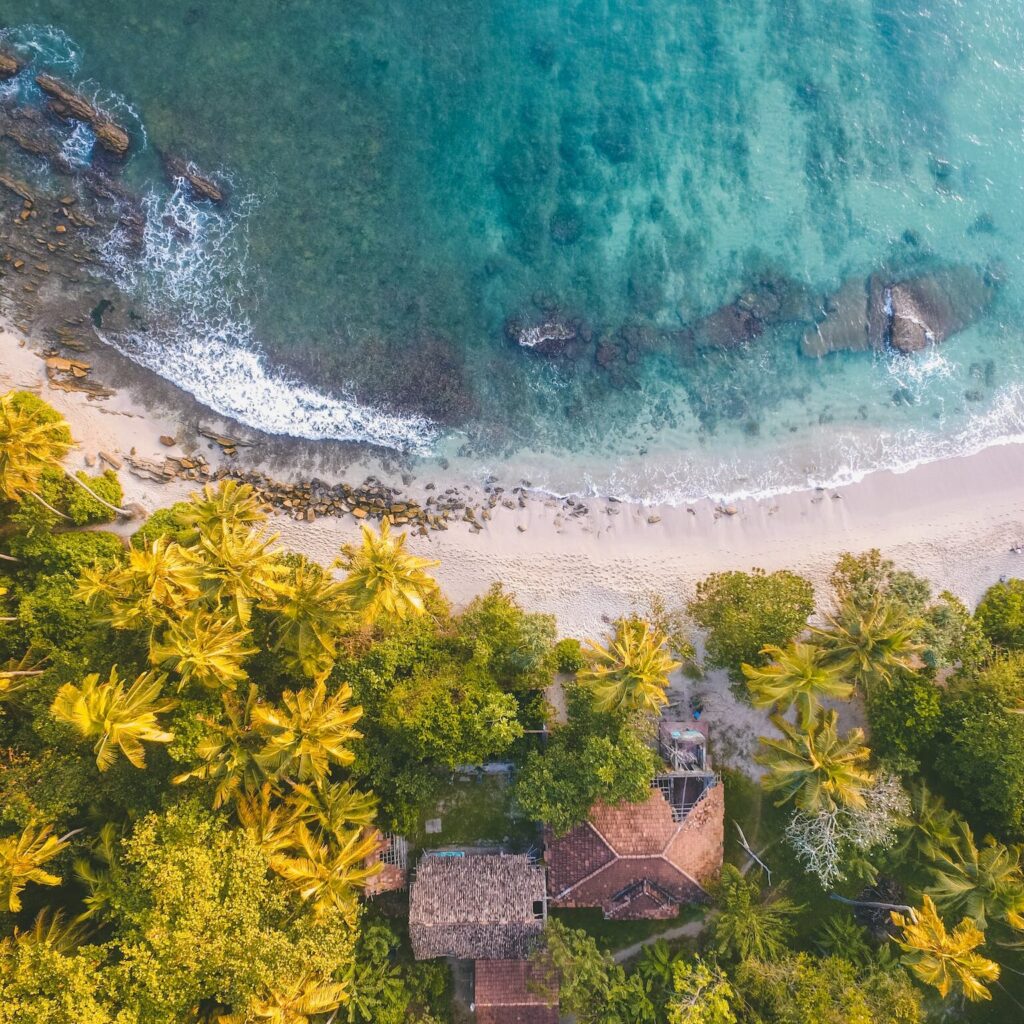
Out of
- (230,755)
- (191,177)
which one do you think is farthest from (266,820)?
(191,177)

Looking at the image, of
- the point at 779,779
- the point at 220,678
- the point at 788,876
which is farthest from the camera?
the point at 788,876

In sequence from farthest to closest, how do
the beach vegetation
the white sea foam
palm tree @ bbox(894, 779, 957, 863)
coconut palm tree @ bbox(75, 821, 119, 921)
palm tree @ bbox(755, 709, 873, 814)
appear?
the white sea foam
the beach vegetation
palm tree @ bbox(894, 779, 957, 863)
palm tree @ bbox(755, 709, 873, 814)
coconut palm tree @ bbox(75, 821, 119, 921)

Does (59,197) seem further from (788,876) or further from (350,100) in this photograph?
(788,876)

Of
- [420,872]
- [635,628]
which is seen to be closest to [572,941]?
[420,872]

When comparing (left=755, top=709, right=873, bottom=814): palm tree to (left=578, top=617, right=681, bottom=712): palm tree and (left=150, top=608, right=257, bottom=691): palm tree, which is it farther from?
(left=150, top=608, right=257, bottom=691): palm tree

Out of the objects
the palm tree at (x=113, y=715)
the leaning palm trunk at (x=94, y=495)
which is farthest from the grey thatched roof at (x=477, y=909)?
the leaning palm trunk at (x=94, y=495)

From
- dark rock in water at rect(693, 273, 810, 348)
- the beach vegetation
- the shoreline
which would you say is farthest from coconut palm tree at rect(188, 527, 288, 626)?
dark rock in water at rect(693, 273, 810, 348)
